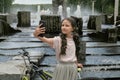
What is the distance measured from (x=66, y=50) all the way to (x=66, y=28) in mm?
305

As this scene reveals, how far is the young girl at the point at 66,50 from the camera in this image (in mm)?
5895

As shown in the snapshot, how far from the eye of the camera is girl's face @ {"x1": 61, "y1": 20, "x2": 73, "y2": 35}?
5.89 meters

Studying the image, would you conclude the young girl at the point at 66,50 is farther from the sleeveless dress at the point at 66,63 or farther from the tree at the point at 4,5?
the tree at the point at 4,5

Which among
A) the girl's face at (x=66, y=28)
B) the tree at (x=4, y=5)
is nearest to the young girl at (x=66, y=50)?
the girl's face at (x=66, y=28)

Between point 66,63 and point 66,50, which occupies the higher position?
point 66,50

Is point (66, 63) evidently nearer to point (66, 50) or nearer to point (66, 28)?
point (66, 50)

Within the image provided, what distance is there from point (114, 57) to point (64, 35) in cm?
695

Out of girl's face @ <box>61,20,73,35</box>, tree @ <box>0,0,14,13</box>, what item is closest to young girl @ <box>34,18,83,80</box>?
girl's face @ <box>61,20,73,35</box>

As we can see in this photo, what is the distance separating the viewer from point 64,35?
5898mm

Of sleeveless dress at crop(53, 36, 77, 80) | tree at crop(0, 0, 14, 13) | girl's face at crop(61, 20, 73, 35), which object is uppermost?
tree at crop(0, 0, 14, 13)

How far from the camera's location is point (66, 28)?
590 cm

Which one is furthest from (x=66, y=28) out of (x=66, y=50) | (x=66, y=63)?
(x=66, y=63)

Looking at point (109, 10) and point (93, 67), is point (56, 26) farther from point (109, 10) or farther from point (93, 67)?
point (109, 10)

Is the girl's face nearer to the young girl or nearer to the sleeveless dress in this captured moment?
the young girl
